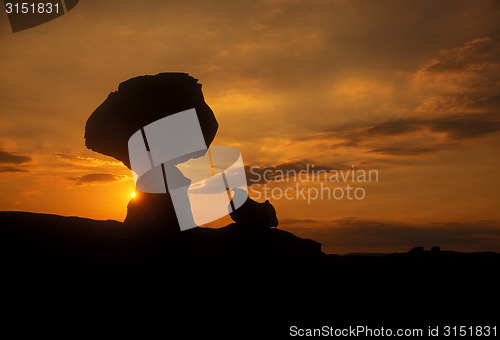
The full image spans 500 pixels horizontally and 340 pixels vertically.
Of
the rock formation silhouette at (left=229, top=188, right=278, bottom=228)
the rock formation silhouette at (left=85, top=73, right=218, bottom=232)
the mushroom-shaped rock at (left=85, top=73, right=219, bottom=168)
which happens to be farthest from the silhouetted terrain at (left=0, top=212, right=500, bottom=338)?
the mushroom-shaped rock at (left=85, top=73, right=219, bottom=168)

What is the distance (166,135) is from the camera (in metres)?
33.5

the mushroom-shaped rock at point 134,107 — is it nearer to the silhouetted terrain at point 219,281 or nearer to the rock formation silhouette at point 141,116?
the rock formation silhouette at point 141,116

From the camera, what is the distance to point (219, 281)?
23.9m

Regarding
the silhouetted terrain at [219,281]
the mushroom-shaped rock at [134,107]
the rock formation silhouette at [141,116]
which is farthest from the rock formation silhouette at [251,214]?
the mushroom-shaped rock at [134,107]

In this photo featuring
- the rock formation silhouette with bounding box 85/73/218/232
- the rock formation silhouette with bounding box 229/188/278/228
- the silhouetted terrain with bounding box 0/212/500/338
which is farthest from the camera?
the rock formation silhouette with bounding box 229/188/278/228

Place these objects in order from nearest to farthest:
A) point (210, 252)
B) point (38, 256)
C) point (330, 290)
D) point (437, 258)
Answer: point (330, 290) < point (38, 256) < point (210, 252) < point (437, 258)

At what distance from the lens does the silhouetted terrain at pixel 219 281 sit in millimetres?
19297

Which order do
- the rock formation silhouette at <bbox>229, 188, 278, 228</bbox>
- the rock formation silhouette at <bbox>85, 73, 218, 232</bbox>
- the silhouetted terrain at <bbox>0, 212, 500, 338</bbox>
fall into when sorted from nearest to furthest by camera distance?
the silhouetted terrain at <bbox>0, 212, 500, 338</bbox>
the rock formation silhouette at <bbox>85, 73, 218, 232</bbox>
the rock formation silhouette at <bbox>229, 188, 278, 228</bbox>

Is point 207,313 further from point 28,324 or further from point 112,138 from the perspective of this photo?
point 112,138

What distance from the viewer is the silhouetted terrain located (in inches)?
760

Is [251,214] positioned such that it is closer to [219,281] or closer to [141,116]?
Answer: [219,281]

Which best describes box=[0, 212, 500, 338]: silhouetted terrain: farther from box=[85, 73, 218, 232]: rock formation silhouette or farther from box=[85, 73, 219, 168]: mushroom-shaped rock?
box=[85, 73, 219, 168]: mushroom-shaped rock

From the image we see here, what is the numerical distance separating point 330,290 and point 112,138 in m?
18.7

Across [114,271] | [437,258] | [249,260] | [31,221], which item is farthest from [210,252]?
[437,258]
